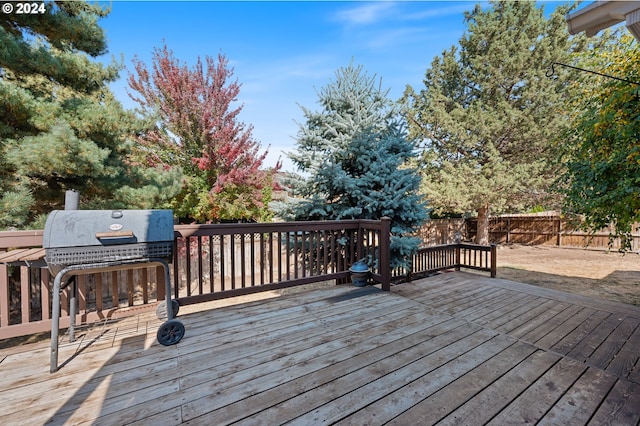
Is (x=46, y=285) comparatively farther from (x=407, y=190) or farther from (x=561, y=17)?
(x=561, y=17)

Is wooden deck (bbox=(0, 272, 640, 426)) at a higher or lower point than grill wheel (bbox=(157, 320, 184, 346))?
lower

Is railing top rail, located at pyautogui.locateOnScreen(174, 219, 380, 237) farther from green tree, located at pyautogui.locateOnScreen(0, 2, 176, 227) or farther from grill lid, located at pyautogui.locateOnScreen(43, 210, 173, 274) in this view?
green tree, located at pyautogui.locateOnScreen(0, 2, 176, 227)

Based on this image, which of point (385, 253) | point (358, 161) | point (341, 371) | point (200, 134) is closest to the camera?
point (341, 371)

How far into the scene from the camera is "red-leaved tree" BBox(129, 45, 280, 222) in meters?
7.60

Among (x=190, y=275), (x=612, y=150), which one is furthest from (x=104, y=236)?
(x=612, y=150)

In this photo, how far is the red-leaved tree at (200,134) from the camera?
7.60m

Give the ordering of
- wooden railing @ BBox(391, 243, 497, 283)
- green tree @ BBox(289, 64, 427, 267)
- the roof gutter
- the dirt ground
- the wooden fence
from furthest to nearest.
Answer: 1. the wooden fence
2. the dirt ground
3. wooden railing @ BBox(391, 243, 497, 283)
4. green tree @ BBox(289, 64, 427, 267)
5. the roof gutter

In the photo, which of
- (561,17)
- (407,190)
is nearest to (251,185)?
(407,190)

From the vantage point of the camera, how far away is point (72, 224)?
5.89 feet

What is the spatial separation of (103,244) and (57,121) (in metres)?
2.97

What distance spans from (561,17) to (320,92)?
10623 millimetres

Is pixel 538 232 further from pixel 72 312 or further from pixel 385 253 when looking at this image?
pixel 72 312

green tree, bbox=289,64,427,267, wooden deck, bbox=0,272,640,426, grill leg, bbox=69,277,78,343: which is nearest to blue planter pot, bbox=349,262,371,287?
wooden deck, bbox=0,272,640,426

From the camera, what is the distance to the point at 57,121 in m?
3.60
